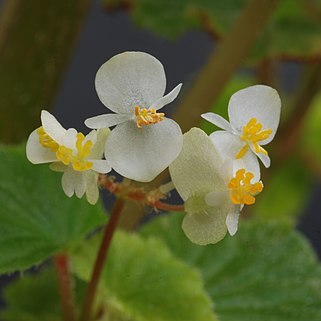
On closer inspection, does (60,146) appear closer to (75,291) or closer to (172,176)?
(172,176)

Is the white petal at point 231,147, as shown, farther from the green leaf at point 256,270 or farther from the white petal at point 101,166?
the green leaf at point 256,270

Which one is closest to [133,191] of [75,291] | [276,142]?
[75,291]

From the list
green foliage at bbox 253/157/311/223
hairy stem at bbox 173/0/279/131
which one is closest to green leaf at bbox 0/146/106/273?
hairy stem at bbox 173/0/279/131

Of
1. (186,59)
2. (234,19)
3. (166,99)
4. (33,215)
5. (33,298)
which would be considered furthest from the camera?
(186,59)

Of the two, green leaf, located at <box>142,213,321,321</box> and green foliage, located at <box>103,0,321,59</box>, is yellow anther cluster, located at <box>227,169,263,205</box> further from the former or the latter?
green foliage, located at <box>103,0,321,59</box>

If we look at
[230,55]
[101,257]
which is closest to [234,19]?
[230,55]

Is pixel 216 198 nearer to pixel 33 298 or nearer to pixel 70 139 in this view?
pixel 70 139

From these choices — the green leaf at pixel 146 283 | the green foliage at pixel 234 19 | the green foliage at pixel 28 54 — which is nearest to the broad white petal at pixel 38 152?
the green leaf at pixel 146 283
